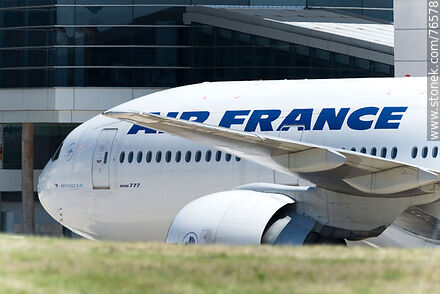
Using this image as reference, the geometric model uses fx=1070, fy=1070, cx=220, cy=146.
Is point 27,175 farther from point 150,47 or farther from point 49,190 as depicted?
point 49,190

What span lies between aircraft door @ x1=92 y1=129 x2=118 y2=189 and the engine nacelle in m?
3.92

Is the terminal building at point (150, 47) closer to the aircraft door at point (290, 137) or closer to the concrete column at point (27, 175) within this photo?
the concrete column at point (27, 175)

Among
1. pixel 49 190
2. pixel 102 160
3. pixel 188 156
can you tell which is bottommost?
pixel 49 190

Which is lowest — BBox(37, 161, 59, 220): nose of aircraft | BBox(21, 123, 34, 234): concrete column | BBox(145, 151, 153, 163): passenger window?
BBox(21, 123, 34, 234): concrete column

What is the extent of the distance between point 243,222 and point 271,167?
3.59 feet

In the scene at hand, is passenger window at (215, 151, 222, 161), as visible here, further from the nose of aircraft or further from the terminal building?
the terminal building

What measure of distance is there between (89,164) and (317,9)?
72.7 feet

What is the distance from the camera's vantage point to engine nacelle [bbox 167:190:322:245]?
17.8 meters

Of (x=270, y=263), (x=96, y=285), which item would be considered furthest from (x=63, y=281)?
(x=270, y=263)

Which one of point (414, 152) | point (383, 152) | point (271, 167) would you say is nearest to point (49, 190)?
point (271, 167)

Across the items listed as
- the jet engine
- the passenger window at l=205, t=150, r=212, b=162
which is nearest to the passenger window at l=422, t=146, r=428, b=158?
the jet engine

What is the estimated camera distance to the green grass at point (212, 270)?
959cm

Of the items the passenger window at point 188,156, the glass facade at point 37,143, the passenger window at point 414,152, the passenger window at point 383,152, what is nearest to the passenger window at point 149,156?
the passenger window at point 188,156

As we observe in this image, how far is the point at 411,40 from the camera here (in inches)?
1164
